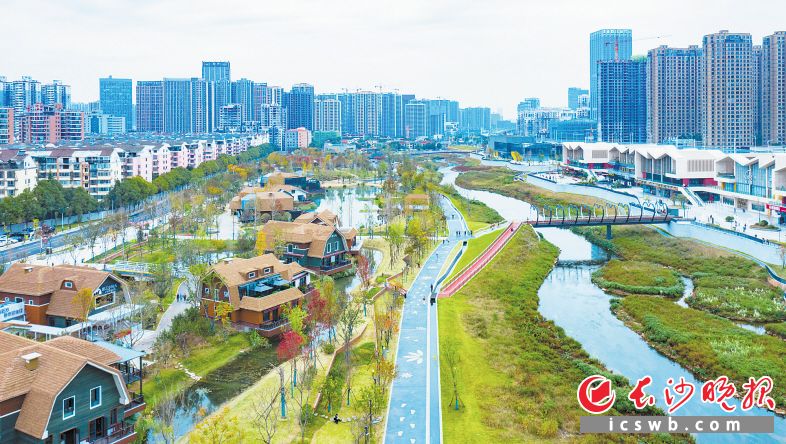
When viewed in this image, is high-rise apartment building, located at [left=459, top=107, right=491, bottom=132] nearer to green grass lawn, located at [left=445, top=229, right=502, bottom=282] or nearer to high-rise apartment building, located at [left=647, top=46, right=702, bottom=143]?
high-rise apartment building, located at [left=647, top=46, right=702, bottom=143]

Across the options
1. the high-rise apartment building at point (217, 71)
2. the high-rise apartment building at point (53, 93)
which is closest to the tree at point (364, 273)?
the high-rise apartment building at point (53, 93)

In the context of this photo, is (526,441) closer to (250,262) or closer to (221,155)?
(250,262)

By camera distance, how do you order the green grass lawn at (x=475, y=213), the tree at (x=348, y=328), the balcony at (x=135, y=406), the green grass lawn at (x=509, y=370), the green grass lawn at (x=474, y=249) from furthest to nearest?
the green grass lawn at (x=475, y=213), the green grass lawn at (x=474, y=249), the tree at (x=348, y=328), the green grass lawn at (x=509, y=370), the balcony at (x=135, y=406)

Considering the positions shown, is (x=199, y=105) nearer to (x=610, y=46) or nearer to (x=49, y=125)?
(x=49, y=125)

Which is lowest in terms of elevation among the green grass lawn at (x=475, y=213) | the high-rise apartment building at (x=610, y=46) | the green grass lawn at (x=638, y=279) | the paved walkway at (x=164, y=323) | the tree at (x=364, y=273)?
the paved walkway at (x=164, y=323)

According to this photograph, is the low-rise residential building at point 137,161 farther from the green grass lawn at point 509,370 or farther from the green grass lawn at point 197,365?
the green grass lawn at point 197,365

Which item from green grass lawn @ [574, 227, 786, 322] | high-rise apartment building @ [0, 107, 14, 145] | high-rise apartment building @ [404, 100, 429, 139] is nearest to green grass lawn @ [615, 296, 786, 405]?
green grass lawn @ [574, 227, 786, 322]

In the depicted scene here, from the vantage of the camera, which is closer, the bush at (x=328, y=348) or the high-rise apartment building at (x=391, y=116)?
the bush at (x=328, y=348)
